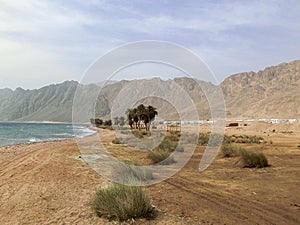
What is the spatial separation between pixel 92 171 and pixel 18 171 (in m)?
3.20

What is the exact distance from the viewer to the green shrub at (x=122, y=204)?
7.45 meters

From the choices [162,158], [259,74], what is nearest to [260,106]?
[259,74]

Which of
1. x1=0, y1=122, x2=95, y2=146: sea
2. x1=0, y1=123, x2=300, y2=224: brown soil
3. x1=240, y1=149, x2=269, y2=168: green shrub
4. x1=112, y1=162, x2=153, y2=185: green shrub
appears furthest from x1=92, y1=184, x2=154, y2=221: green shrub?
x1=0, y1=122, x2=95, y2=146: sea

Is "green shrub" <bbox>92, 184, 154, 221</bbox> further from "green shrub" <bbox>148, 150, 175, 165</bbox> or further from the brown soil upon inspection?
"green shrub" <bbox>148, 150, 175, 165</bbox>

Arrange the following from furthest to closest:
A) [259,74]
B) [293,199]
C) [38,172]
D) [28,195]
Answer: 1. [259,74]
2. [38,172]
3. [28,195]
4. [293,199]

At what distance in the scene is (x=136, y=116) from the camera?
212 ft

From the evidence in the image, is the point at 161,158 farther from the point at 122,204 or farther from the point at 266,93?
the point at 266,93

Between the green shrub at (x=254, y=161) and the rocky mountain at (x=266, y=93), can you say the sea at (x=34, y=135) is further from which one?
the rocky mountain at (x=266, y=93)

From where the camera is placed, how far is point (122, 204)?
7.55m

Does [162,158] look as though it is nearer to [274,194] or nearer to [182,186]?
[182,186]

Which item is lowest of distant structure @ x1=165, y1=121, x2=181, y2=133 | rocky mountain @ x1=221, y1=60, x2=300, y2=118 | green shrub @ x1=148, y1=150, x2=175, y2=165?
green shrub @ x1=148, y1=150, x2=175, y2=165

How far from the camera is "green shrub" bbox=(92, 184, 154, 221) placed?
745 centimetres

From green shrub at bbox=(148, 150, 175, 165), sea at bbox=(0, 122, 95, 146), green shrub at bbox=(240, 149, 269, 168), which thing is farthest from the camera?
sea at bbox=(0, 122, 95, 146)

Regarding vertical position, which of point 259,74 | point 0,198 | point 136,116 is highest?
point 259,74
